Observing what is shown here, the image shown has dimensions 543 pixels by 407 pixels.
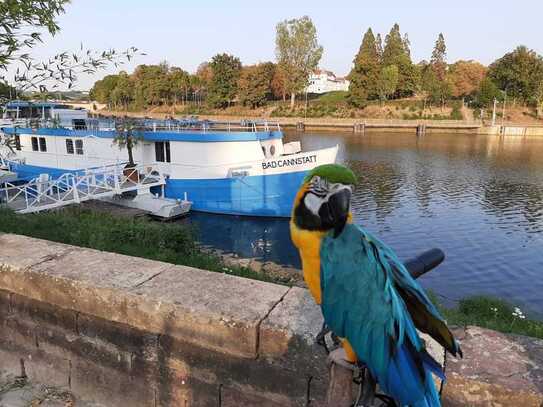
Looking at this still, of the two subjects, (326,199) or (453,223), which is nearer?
(326,199)

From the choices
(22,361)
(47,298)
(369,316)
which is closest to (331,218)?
(369,316)

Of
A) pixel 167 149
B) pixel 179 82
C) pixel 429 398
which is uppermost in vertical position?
pixel 179 82

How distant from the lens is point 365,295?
1.65 m

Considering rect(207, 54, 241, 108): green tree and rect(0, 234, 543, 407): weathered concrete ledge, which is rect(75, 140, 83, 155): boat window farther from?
rect(207, 54, 241, 108): green tree

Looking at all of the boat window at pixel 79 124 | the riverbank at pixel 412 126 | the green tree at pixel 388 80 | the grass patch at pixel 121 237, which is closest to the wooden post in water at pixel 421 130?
the riverbank at pixel 412 126

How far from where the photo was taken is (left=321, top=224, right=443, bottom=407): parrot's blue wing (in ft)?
5.14

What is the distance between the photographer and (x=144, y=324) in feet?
9.07

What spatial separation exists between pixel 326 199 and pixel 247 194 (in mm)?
18182

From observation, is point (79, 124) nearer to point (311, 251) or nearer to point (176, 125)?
point (176, 125)

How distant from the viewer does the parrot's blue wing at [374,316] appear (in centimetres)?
157

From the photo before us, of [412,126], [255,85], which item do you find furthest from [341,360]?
[255,85]

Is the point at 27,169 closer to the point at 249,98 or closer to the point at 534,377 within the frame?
the point at 534,377

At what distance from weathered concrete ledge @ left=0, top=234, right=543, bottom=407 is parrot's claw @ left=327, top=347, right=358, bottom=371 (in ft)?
1.71

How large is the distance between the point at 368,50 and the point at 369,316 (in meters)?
81.8
